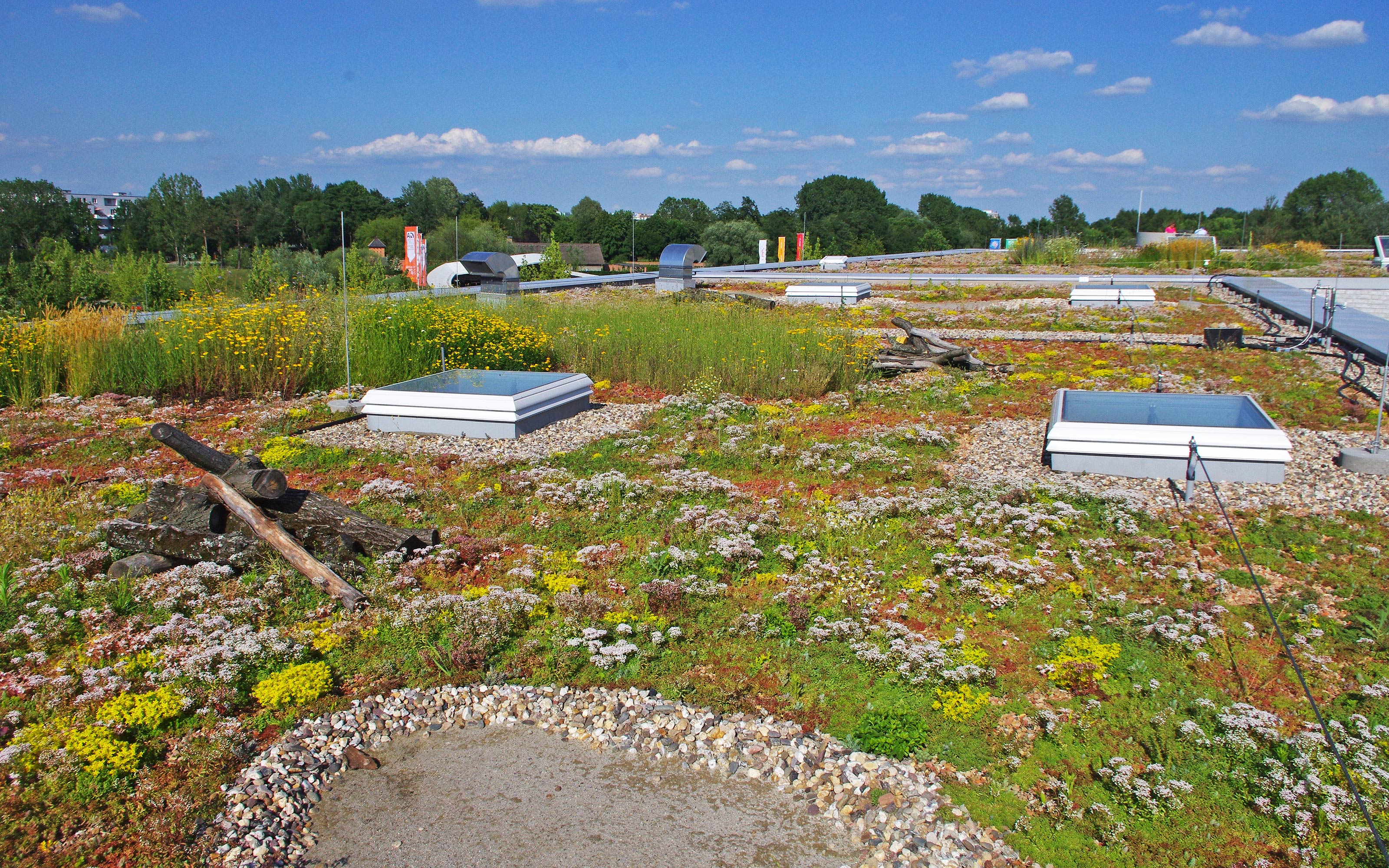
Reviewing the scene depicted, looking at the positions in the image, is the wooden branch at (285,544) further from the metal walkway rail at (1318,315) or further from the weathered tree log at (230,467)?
the metal walkway rail at (1318,315)

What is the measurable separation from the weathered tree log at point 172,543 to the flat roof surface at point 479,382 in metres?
3.46

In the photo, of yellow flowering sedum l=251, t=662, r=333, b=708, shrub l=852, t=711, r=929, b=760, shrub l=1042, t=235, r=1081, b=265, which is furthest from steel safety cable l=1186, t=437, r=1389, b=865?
shrub l=1042, t=235, r=1081, b=265

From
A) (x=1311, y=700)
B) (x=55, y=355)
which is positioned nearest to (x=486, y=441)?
(x=55, y=355)

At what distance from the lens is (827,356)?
1041 centimetres

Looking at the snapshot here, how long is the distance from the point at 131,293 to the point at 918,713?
667 inches

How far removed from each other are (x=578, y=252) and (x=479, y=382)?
1895 inches

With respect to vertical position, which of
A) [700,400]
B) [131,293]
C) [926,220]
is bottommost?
[700,400]

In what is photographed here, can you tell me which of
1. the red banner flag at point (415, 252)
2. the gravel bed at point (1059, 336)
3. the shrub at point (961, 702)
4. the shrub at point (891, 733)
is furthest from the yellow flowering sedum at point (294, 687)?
the red banner flag at point (415, 252)

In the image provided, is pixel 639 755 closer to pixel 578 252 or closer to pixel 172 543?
pixel 172 543

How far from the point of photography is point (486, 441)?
796 cm

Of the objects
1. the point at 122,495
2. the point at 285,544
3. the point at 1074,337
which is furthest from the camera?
the point at 1074,337

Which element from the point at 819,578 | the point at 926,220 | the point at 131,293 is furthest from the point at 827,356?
the point at 926,220

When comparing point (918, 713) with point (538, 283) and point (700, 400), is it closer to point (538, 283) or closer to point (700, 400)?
point (700, 400)

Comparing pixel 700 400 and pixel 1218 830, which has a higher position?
pixel 700 400
